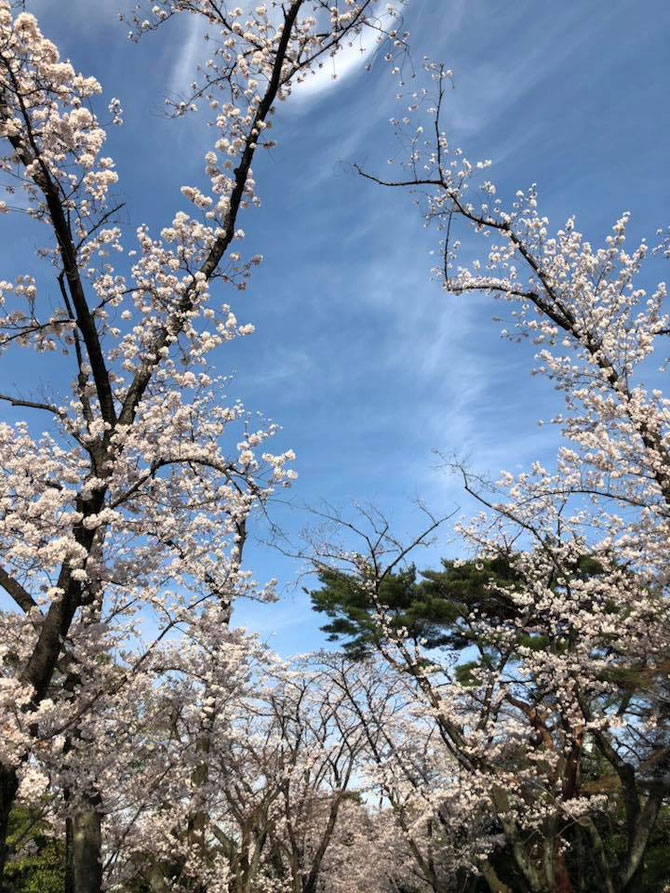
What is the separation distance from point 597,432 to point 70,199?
6514 mm

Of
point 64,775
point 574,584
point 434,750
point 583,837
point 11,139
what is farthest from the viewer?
point 434,750

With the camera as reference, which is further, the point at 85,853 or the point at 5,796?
the point at 85,853

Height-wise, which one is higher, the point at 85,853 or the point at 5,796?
the point at 5,796

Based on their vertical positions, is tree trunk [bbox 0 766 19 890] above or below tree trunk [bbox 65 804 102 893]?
above

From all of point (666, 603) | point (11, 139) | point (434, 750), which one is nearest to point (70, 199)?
point (11, 139)

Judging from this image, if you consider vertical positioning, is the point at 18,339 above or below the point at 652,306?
below

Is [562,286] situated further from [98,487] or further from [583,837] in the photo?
[583,837]

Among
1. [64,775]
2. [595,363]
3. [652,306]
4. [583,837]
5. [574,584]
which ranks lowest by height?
[583,837]

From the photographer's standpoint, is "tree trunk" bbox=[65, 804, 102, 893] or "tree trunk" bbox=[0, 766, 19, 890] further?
"tree trunk" bbox=[65, 804, 102, 893]

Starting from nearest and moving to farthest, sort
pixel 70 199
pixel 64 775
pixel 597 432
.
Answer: pixel 70 199 → pixel 64 775 → pixel 597 432

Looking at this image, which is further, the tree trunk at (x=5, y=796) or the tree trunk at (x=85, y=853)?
the tree trunk at (x=85, y=853)

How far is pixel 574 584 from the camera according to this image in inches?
373

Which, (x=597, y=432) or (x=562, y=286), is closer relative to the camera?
(x=597, y=432)

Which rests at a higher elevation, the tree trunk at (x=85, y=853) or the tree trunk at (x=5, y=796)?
the tree trunk at (x=5, y=796)
